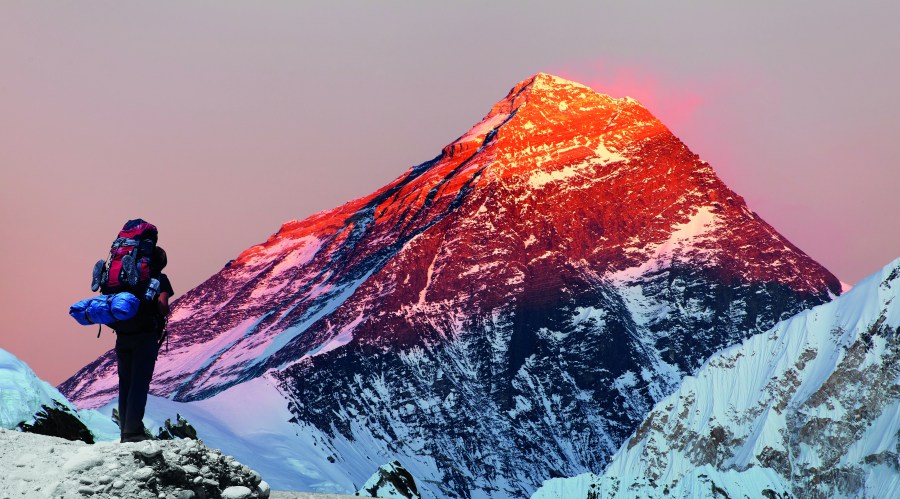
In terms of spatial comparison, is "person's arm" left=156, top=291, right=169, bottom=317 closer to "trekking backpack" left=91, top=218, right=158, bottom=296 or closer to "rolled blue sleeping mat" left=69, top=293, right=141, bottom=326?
"trekking backpack" left=91, top=218, right=158, bottom=296

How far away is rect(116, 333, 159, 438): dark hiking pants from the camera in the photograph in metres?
17.6

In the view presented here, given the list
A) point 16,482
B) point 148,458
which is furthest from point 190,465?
point 16,482

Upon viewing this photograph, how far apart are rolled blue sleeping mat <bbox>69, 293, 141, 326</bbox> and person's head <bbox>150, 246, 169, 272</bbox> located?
61cm

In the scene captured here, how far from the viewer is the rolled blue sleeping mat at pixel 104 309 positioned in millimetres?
16953

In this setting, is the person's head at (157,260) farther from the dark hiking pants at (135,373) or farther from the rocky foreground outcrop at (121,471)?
the rocky foreground outcrop at (121,471)

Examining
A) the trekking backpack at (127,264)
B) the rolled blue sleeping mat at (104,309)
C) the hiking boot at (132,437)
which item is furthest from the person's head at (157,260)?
the hiking boot at (132,437)

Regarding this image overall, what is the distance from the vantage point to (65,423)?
96.8 ft

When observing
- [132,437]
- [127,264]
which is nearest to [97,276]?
[127,264]

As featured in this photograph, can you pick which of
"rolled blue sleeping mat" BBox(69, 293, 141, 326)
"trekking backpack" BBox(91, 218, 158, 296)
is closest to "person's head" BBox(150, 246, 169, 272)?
"trekking backpack" BBox(91, 218, 158, 296)

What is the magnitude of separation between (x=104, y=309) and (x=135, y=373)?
114cm

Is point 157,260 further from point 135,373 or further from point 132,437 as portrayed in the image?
point 132,437

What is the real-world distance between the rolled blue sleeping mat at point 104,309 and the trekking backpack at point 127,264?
0.88 feet

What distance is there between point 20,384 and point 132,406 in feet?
39.7

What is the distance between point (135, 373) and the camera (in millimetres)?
17672
